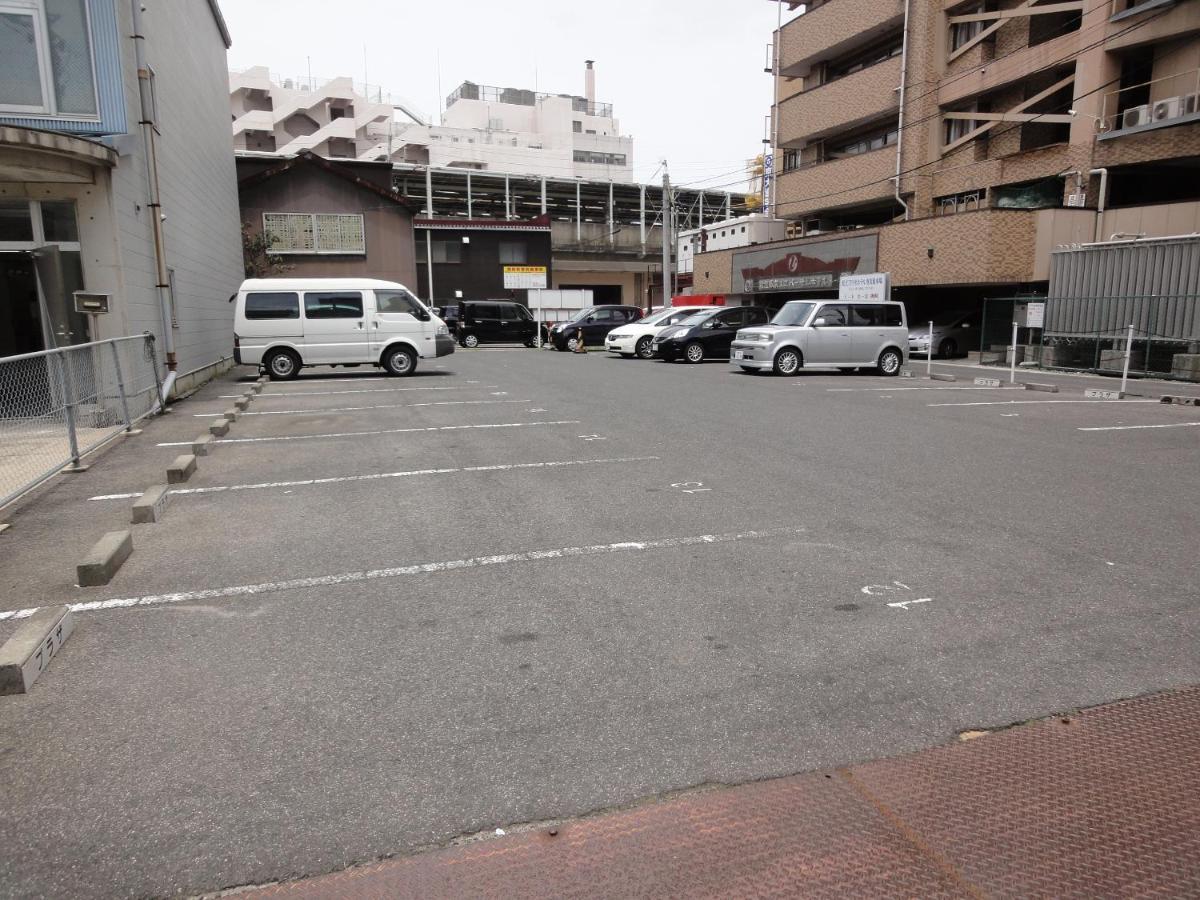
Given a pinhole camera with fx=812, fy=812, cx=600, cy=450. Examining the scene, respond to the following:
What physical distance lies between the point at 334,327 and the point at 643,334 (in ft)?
31.4

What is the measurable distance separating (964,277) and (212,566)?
2492 cm

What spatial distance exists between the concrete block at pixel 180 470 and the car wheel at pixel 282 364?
33.8 ft

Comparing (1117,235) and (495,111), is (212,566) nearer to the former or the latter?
(1117,235)

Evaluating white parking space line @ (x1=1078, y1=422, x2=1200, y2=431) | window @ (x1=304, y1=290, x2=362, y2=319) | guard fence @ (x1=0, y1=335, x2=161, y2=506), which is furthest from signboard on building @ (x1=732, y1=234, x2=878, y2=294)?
guard fence @ (x1=0, y1=335, x2=161, y2=506)

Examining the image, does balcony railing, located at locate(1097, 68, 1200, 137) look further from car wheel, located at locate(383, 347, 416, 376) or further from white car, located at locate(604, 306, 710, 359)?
car wheel, located at locate(383, 347, 416, 376)

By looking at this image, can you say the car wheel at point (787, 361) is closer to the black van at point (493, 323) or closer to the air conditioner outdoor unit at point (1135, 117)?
the air conditioner outdoor unit at point (1135, 117)

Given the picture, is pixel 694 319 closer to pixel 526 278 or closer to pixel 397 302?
pixel 397 302

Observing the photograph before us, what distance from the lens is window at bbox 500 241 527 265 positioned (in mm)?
45406

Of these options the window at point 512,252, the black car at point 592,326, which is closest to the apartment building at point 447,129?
the window at point 512,252

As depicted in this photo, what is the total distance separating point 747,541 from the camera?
5.30m

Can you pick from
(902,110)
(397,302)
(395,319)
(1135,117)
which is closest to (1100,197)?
(1135,117)

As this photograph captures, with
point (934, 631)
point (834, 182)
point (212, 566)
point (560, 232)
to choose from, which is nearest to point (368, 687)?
point (212, 566)

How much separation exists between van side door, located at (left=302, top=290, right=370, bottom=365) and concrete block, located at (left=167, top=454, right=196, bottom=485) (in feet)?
33.5

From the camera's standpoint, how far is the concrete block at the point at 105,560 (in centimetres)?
462
